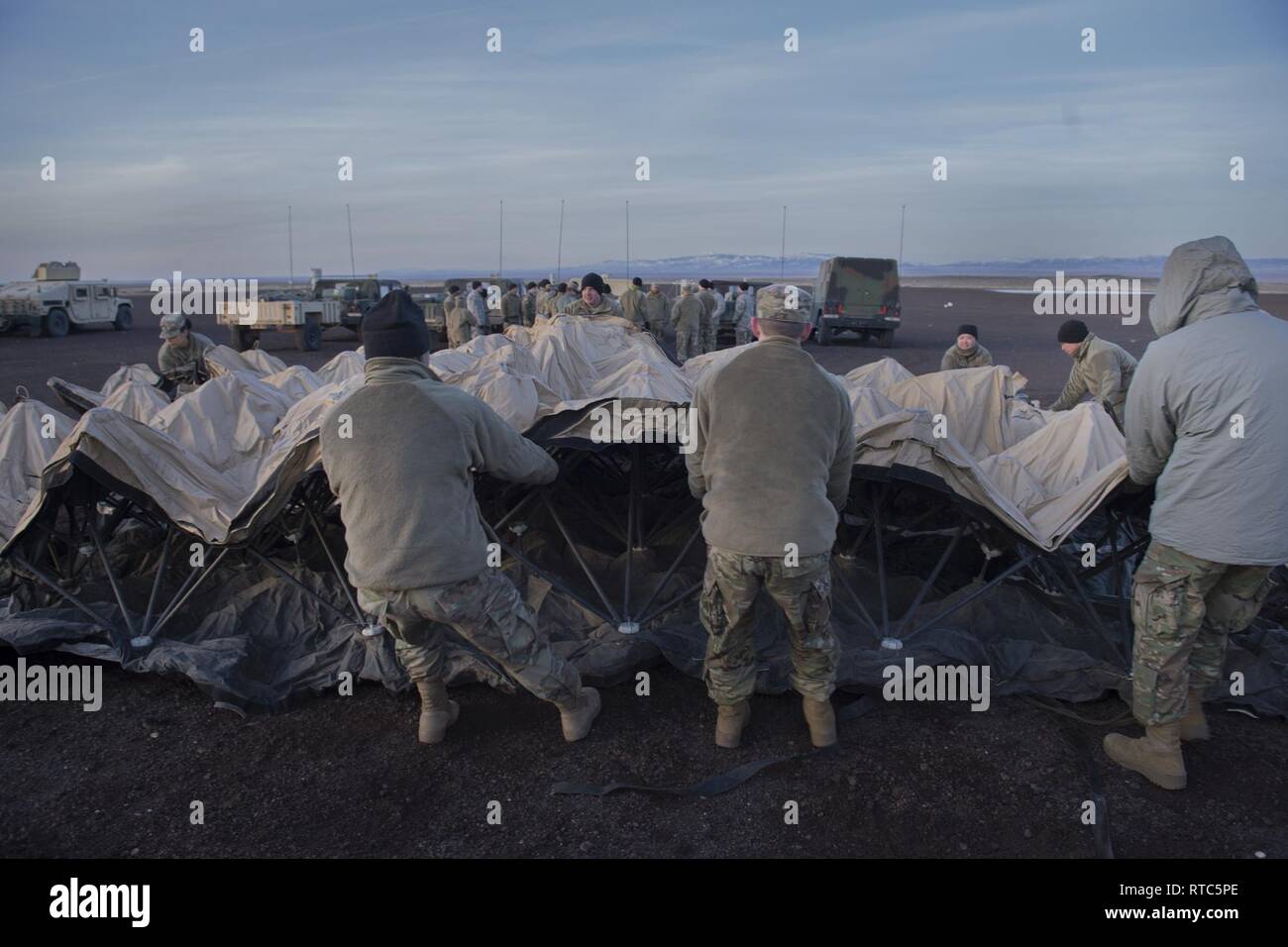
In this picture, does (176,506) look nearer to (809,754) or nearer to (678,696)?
(678,696)

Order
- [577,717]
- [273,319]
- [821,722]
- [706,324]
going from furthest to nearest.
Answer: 1. [273,319]
2. [706,324]
3. [577,717]
4. [821,722]

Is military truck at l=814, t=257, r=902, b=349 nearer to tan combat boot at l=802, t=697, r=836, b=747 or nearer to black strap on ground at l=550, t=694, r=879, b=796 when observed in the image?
tan combat boot at l=802, t=697, r=836, b=747

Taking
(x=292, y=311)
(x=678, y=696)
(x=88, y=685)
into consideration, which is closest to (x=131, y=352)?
(x=292, y=311)

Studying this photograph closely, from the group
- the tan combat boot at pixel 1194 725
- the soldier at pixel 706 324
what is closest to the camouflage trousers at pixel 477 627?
the tan combat boot at pixel 1194 725

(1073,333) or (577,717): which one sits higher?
(1073,333)

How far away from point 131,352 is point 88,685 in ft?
60.6

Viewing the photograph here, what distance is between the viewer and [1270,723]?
151 inches

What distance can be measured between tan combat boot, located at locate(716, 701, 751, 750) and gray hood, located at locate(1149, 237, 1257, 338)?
2.19 m

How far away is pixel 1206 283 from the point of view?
3125 mm

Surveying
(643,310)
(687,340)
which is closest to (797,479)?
(687,340)

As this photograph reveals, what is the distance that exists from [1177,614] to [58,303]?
27668mm

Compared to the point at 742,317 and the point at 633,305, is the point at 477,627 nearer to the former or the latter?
the point at 633,305

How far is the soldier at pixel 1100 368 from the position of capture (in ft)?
19.7

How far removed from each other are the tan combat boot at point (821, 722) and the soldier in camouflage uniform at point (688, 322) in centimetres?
1378
